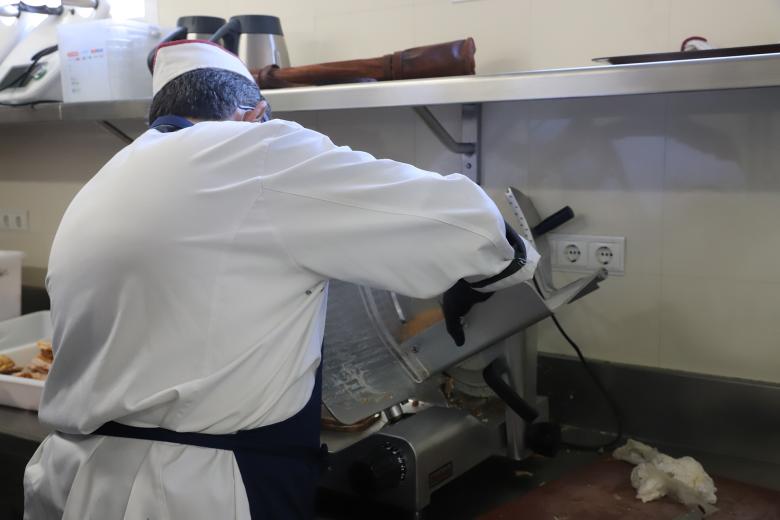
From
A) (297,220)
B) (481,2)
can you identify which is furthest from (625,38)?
(297,220)

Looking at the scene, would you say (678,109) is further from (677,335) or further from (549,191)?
(677,335)

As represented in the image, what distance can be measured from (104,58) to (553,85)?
105 centimetres

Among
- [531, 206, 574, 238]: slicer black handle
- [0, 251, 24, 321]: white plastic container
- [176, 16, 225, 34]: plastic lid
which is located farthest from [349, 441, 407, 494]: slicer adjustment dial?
[0, 251, 24, 321]: white plastic container

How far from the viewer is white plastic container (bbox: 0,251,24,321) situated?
2004mm

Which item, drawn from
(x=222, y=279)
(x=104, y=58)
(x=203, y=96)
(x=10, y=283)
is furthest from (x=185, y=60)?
(x=10, y=283)

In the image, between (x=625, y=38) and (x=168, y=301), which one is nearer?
(x=168, y=301)

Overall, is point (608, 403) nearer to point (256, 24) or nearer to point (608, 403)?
point (608, 403)

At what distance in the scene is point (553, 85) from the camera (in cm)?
113

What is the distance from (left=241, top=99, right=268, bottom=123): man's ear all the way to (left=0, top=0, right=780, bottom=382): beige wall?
20.8 inches

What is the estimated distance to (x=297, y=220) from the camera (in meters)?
0.91

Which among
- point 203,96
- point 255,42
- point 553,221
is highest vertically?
point 255,42

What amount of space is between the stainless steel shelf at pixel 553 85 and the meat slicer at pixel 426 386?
0.20 metres

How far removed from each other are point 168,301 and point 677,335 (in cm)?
90

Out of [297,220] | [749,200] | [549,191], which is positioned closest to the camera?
[297,220]
